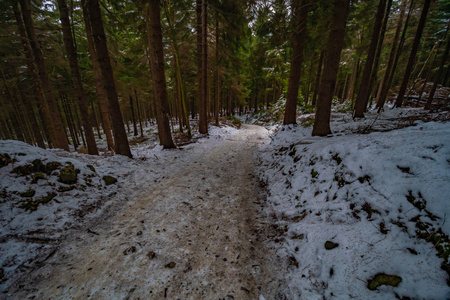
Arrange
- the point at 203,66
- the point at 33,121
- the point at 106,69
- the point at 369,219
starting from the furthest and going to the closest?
1. the point at 33,121
2. the point at 203,66
3. the point at 106,69
4. the point at 369,219

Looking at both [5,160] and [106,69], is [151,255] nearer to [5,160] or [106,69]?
[5,160]

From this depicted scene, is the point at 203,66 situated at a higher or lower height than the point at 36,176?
higher

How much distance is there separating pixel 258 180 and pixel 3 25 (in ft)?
58.7

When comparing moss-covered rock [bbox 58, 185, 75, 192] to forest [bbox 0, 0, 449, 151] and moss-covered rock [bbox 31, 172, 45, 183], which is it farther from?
forest [bbox 0, 0, 449, 151]

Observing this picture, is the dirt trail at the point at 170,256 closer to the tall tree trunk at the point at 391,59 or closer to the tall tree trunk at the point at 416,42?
the tall tree trunk at the point at 416,42

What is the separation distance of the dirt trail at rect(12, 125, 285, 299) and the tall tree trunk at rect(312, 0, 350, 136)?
4.52 meters

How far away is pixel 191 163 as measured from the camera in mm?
7859

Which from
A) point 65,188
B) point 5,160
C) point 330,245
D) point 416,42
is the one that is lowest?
point 330,245

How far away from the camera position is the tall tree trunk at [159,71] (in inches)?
320

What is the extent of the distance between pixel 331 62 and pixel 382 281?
6600 mm

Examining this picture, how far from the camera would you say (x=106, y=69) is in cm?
678

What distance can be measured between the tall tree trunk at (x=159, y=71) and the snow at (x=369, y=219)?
25.1 feet

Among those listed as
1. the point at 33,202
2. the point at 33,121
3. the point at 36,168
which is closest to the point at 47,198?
the point at 33,202

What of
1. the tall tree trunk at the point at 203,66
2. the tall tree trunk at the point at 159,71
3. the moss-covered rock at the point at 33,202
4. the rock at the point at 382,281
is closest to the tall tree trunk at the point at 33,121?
the tall tree trunk at the point at 159,71
